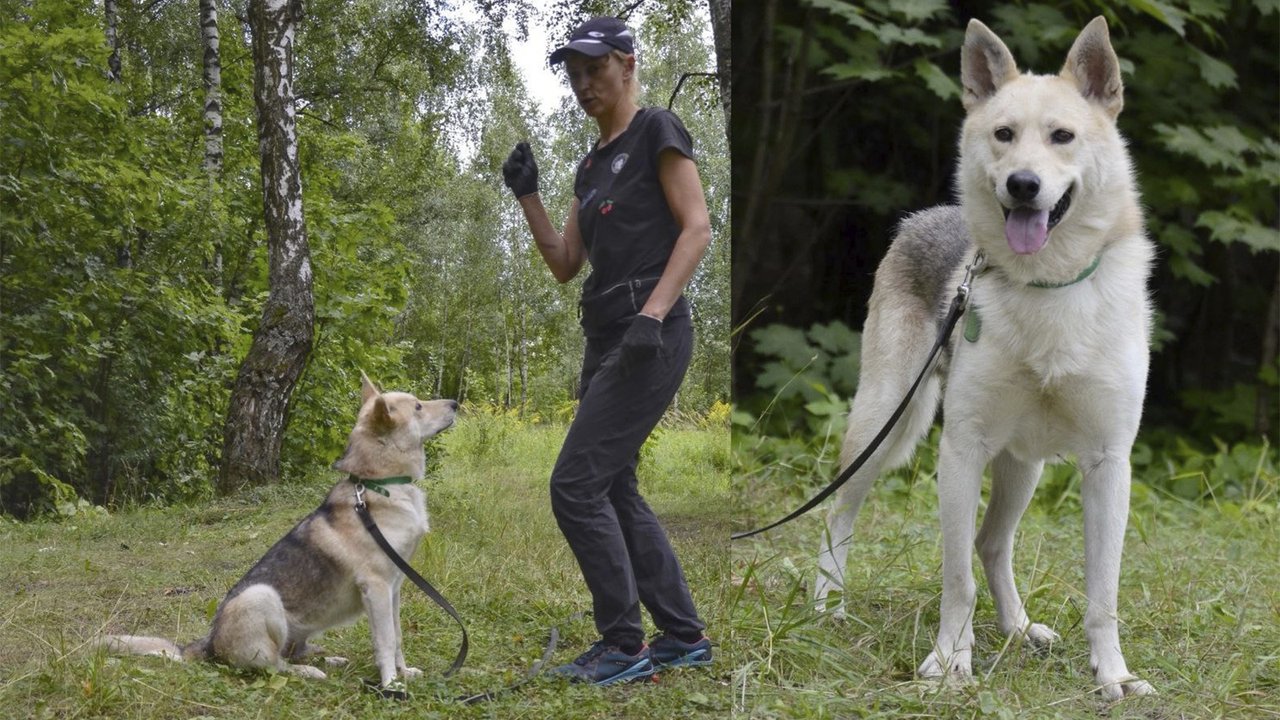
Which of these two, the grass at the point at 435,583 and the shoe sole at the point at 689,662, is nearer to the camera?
the grass at the point at 435,583

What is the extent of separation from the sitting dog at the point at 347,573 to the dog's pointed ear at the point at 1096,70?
5.99 ft

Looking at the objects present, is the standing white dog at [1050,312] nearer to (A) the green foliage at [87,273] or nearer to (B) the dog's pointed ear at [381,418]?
(B) the dog's pointed ear at [381,418]

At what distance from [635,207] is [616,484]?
30.0 inches

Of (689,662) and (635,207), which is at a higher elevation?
(635,207)

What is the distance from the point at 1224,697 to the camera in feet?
8.88

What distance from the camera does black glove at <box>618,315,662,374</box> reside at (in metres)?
2.70

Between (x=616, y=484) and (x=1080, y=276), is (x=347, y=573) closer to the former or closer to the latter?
(x=616, y=484)

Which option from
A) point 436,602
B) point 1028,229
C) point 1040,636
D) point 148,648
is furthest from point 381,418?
point 1040,636

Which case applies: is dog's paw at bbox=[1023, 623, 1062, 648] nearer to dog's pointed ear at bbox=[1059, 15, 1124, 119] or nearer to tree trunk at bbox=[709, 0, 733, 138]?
dog's pointed ear at bbox=[1059, 15, 1124, 119]

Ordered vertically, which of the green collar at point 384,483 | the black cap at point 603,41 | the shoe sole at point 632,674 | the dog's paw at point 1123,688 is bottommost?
the shoe sole at point 632,674

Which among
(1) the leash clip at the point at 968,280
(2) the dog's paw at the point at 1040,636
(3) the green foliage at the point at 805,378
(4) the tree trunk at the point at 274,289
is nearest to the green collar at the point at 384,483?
(4) the tree trunk at the point at 274,289

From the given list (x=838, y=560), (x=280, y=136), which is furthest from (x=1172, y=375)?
(x=280, y=136)

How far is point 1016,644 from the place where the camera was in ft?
9.70

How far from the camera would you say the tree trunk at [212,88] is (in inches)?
130
